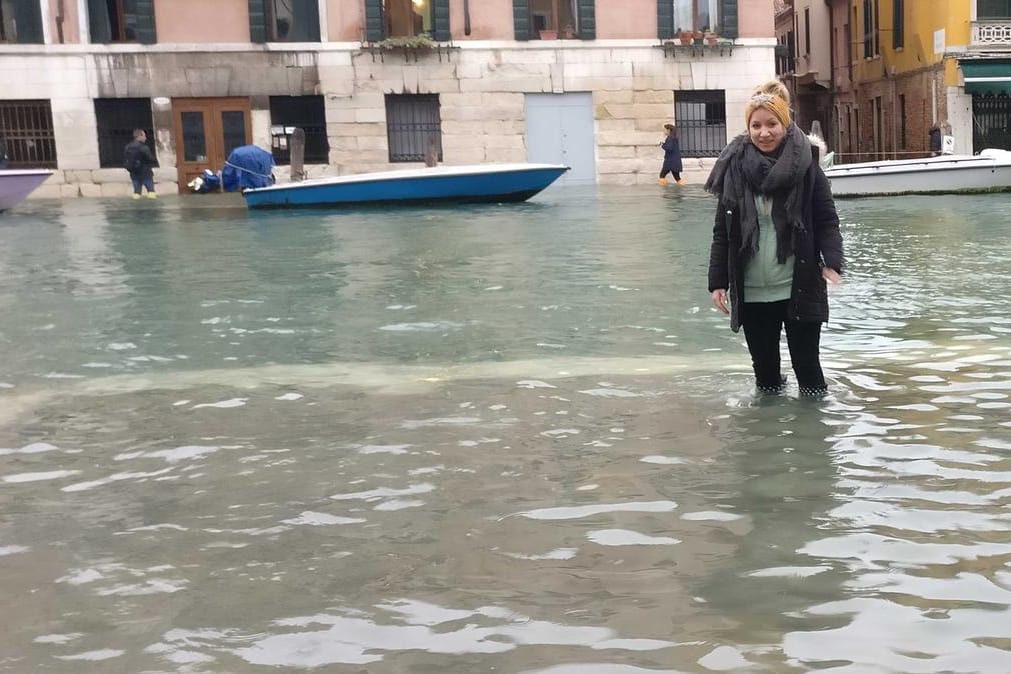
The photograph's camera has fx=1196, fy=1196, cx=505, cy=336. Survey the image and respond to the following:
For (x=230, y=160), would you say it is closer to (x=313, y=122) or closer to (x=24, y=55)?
(x=313, y=122)

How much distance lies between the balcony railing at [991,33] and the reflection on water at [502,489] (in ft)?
78.3

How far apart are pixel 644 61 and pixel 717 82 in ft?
6.35

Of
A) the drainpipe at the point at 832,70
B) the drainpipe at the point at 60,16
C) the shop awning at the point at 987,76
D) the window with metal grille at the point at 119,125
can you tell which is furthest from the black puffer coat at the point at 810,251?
the drainpipe at the point at 832,70

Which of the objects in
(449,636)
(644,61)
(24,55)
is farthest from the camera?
(644,61)

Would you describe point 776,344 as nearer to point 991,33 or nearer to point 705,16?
point 705,16

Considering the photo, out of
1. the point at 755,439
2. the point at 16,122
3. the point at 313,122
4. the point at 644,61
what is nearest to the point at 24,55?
the point at 16,122

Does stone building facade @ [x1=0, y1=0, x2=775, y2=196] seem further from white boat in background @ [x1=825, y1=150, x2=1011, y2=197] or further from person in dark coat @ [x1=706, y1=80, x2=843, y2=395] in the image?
person in dark coat @ [x1=706, y1=80, x2=843, y2=395]

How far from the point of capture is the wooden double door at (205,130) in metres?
28.8

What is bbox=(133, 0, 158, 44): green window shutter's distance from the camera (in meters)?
28.2

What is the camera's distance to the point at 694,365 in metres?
6.46

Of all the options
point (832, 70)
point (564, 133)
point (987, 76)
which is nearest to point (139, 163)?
point (564, 133)

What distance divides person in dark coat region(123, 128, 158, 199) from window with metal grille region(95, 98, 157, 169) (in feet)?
4.39

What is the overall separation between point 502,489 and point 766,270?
163 cm

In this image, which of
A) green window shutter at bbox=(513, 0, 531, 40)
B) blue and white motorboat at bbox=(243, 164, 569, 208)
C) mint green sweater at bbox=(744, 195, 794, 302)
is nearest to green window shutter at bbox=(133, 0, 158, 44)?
blue and white motorboat at bbox=(243, 164, 569, 208)
